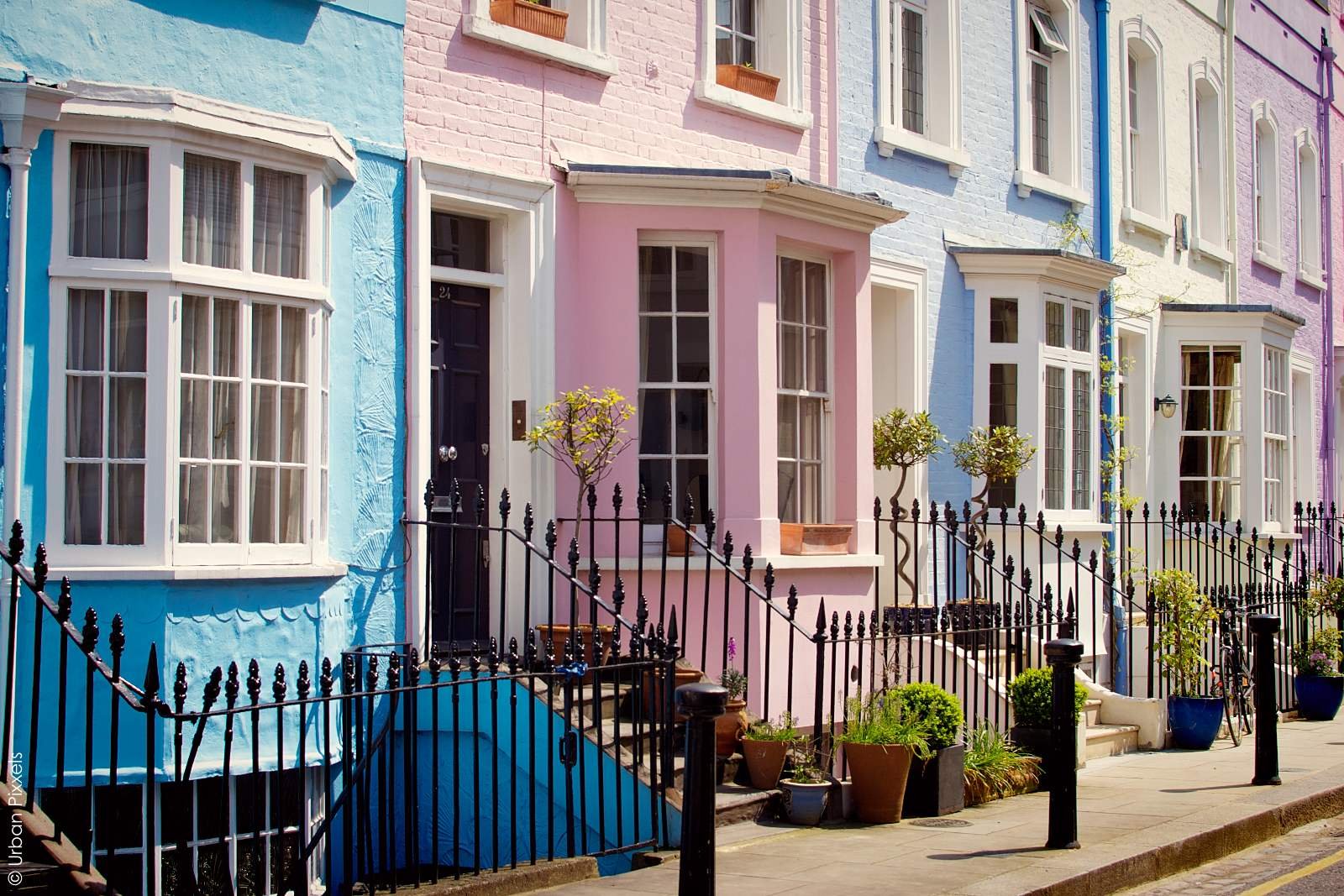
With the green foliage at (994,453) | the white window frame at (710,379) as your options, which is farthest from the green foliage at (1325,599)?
the white window frame at (710,379)

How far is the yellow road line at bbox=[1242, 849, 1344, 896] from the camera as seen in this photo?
7.81m

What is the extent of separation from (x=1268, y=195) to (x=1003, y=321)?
7.80 m

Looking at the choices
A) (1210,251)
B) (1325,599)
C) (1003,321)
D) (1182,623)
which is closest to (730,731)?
(1182,623)

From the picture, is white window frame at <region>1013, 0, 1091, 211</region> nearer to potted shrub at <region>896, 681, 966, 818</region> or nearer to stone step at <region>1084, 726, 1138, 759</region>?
stone step at <region>1084, 726, 1138, 759</region>

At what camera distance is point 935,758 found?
9406 mm

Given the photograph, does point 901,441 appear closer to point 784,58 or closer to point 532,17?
point 784,58

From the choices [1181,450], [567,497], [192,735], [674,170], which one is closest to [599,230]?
[674,170]

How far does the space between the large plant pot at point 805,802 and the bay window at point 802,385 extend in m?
2.81

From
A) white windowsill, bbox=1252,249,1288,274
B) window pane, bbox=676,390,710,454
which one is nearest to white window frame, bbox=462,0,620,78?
window pane, bbox=676,390,710,454

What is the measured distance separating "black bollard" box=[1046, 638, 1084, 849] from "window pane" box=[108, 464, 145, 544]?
15.0ft

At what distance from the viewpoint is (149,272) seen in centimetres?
802

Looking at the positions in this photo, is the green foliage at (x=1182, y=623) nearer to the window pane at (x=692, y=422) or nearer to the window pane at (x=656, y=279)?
the window pane at (x=692, y=422)

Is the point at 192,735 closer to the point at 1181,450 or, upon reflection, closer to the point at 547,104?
the point at 547,104

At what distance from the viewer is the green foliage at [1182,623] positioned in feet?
42.0
